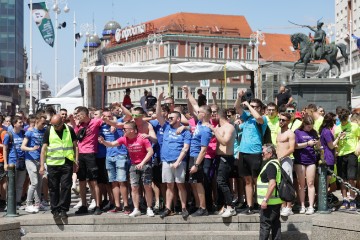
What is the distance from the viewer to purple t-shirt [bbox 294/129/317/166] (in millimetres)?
12062

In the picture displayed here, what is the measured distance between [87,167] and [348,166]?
15.5ft

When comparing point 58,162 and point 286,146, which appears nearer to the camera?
point 286,146

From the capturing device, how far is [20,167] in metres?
13.7

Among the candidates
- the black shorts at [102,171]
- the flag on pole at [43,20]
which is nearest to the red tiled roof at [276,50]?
the flag on pole at [43,20]

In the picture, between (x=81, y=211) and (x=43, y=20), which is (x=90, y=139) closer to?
(x=81, y=211)

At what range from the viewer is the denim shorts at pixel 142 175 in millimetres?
11852

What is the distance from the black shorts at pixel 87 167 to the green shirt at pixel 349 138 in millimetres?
4426

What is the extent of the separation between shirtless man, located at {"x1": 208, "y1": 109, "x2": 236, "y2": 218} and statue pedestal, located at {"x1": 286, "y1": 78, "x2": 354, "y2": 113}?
18.7 meters

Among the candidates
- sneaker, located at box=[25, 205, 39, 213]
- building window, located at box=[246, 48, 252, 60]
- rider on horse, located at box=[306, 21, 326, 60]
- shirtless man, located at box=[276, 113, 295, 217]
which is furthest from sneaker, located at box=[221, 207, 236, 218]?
→ building window, located at box=[246, 48, 252, 60]

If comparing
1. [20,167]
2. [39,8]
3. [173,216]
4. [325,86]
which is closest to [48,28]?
[39,8]

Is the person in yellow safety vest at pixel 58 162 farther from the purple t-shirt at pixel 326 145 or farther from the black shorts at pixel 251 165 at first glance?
the purple t-shirt at pixel 326 145

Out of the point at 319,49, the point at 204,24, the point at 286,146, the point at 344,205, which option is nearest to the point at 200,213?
the point at 286,146

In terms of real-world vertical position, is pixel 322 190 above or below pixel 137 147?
below

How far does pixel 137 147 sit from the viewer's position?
11.9m
